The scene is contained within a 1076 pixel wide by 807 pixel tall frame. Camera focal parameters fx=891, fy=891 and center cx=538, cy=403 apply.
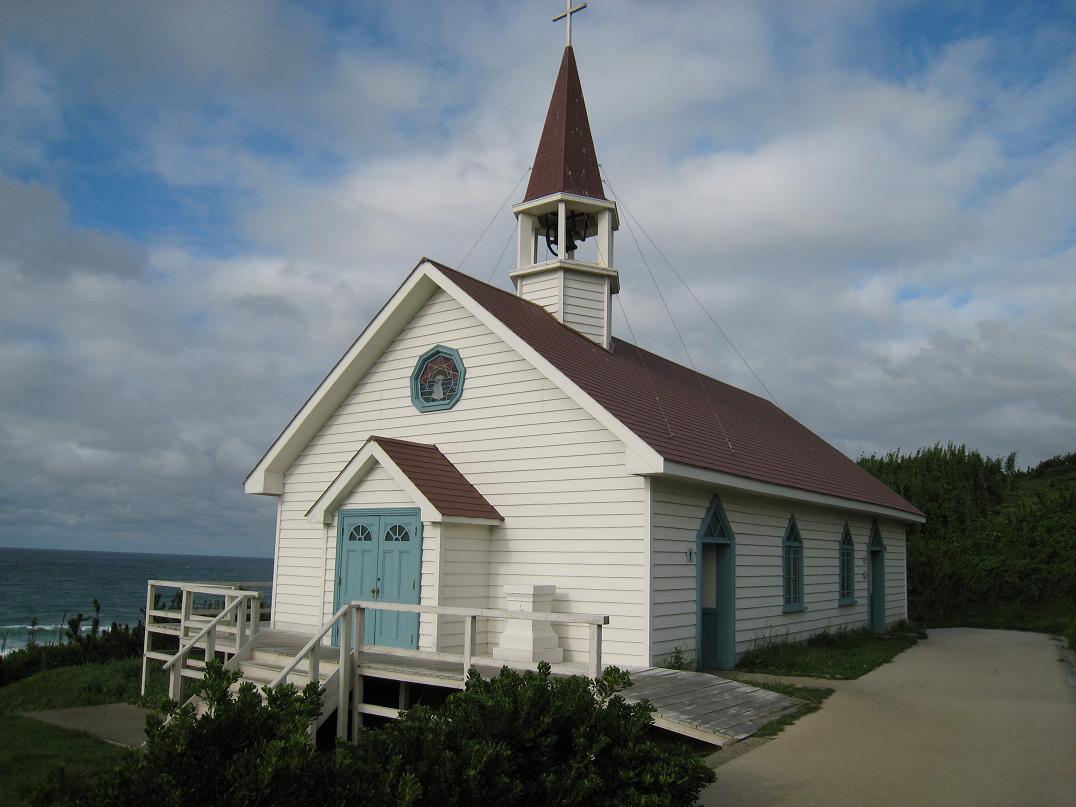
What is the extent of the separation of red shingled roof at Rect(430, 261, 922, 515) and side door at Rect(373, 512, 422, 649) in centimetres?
319

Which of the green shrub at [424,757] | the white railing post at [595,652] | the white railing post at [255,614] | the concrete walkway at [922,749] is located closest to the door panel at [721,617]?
the concrete walkway at [922,749]

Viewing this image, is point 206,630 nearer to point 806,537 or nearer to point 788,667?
point 788,667

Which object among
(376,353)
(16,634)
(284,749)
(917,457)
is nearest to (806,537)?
(376,353)

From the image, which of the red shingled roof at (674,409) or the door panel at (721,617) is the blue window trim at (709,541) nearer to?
the door panel at (721,617)

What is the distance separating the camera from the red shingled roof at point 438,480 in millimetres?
12352

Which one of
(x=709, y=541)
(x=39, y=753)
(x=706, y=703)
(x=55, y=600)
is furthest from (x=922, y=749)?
(x=55, y=600)

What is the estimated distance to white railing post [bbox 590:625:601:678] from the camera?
8.51 m

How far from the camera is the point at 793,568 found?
15906 mm

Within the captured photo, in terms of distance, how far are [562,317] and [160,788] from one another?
12.6 meters

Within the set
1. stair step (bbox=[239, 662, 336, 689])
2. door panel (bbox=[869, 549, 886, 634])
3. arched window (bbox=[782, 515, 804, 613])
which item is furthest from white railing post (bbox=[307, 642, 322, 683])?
door panel (bbox=[869, 549, 886, 634])

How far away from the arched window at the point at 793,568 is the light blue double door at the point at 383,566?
6671 millimetres

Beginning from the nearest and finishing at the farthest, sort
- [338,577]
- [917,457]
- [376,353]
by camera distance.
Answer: [338,577]
[376,353]
[917,457]

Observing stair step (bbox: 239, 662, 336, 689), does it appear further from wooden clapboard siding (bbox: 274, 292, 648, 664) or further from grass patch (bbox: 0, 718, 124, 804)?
wooden clapboard siding (bbox: 274, 292, 648, 664)

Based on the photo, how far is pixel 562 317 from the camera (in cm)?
1623
